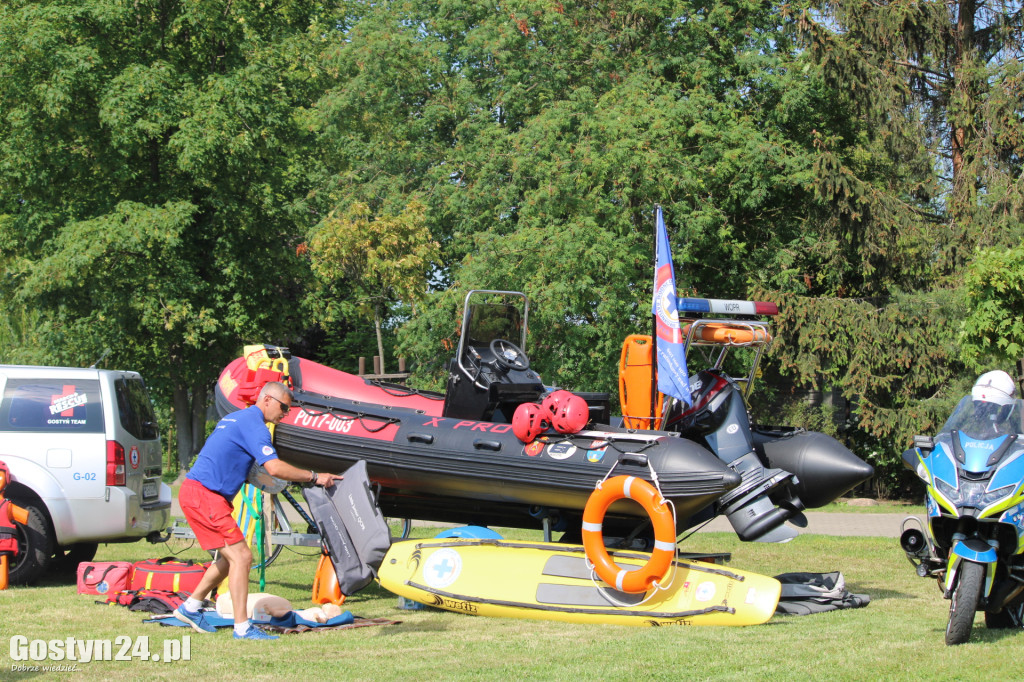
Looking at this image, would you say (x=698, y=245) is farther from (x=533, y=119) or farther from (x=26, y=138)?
(x=26, y=138)

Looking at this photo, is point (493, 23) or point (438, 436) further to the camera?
point (493, 23)

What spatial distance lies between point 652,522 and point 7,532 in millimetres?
5138

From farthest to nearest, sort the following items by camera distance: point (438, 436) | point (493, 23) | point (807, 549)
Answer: point (493, 23) → point (807, 549) → point (438, 436)

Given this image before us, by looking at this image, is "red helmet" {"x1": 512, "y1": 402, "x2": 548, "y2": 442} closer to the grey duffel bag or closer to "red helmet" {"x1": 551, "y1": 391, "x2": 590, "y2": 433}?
"red helmet" {"x1": 551, "y1": 391, "x2": 590, "y2": 433}

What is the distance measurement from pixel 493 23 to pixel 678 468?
14.7m

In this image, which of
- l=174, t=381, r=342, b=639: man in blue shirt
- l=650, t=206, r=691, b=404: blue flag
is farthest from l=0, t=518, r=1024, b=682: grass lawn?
l=650, t=206, r=691, b=404: blue flag

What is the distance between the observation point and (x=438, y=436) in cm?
822

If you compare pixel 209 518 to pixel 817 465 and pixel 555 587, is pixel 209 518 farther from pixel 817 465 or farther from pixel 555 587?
pixel 817 465

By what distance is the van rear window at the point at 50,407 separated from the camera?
868cm

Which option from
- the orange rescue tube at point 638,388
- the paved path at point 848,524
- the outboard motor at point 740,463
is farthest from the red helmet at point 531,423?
the paved path at point 848,524

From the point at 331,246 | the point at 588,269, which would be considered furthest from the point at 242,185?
the point at 588,269

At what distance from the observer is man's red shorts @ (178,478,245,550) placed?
6449 millimetres

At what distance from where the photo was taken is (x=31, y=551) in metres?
8.41

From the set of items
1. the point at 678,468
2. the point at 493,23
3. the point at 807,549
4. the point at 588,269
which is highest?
the point at 493,23
